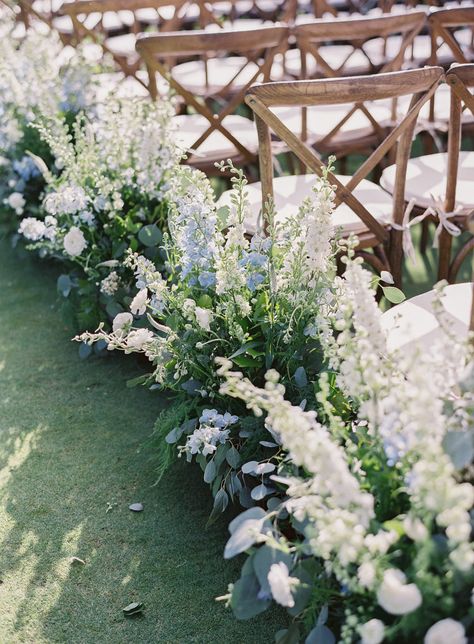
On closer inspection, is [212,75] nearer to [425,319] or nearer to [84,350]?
[84,350]

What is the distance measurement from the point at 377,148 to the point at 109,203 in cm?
88

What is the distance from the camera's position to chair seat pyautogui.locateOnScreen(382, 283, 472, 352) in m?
1.84

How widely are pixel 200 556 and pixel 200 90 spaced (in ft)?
8.24

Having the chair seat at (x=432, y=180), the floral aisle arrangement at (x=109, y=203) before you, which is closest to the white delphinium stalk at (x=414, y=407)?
the chair seat at (x=432, y=180)

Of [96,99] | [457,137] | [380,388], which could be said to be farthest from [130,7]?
[380,388]

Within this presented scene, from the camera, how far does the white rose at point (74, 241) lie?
251cm

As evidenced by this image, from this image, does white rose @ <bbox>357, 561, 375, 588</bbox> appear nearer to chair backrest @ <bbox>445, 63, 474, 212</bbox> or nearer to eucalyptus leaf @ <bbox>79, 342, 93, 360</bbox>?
chair backrest @ <bbox>445, 63, 474, 212</bbox>

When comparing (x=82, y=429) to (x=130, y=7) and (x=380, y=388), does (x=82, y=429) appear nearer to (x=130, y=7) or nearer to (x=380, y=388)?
(x=380, y=388)

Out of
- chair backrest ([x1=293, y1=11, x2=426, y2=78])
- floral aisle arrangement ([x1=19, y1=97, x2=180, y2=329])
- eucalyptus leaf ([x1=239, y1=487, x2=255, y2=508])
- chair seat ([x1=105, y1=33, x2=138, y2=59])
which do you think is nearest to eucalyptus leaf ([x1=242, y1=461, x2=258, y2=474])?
eucalyptus leaf ([x1=239, y1=487, x2=255, y2=508])

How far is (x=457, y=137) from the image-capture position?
86.4 inches

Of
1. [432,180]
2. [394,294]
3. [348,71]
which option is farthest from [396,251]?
[348,71]

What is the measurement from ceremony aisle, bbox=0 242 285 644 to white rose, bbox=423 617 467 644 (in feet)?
2.08

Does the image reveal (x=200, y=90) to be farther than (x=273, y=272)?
Yes

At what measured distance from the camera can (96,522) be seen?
2115 millimetres
